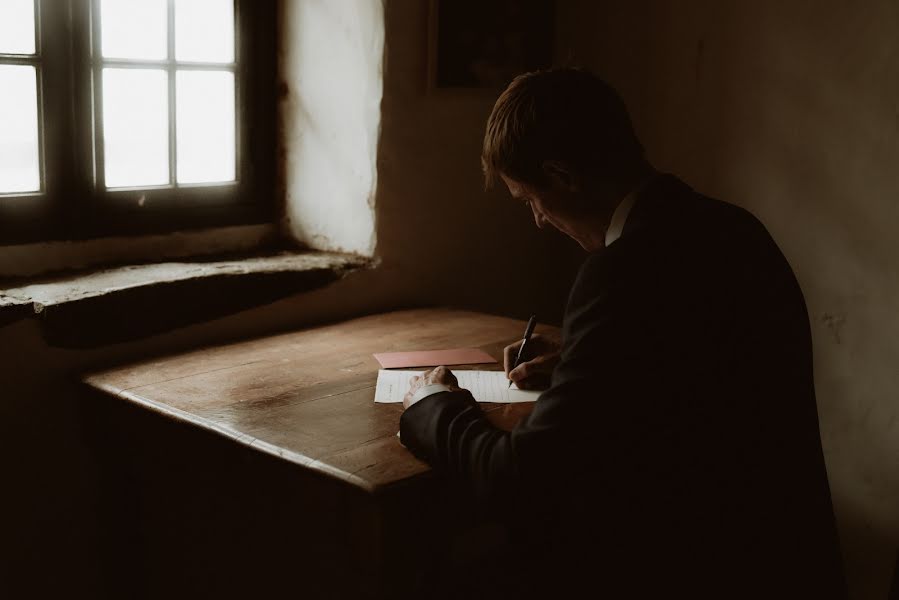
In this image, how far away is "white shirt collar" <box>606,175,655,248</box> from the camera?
1543 mm

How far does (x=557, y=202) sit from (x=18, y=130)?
1.35 meters

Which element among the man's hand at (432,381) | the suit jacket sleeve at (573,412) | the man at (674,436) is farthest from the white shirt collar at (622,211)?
the man's hand at (432,381)

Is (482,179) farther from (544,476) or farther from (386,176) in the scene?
(544,476)

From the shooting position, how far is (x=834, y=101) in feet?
8.75

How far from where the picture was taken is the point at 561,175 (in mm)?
1601

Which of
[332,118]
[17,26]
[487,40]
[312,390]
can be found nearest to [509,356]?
[312,390]

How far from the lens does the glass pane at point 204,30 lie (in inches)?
98.3

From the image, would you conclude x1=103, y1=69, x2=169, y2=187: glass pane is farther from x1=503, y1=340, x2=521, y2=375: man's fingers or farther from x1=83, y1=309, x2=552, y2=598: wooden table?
x1=503, y1=340, x2=521, y2=375: man's fingers

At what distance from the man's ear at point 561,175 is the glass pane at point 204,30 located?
1.33m

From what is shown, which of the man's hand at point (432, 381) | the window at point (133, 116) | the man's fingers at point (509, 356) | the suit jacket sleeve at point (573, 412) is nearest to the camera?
the suit jacket sleeve at point (573, 412)

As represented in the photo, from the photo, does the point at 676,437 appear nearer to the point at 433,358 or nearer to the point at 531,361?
the point at 531,361

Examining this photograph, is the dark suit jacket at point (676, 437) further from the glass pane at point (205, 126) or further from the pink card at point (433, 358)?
the glass pane at point (205, 126)

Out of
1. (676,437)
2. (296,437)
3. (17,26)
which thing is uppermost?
(17,26)

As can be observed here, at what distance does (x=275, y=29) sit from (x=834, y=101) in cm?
161
